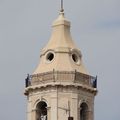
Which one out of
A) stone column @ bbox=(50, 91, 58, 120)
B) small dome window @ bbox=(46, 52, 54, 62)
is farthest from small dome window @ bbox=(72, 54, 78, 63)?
stone column @ bbox=(50, 91, 58, 120)

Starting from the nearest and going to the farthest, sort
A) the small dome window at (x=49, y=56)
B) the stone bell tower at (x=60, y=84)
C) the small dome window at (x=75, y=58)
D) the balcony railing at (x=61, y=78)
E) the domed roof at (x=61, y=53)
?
1. the stone bell tower at (x=60, y=84)
2. the balcony railing at (x=61, y=78)
3. the domed roof at (x=61, y=53)
4. the small dome window at (x=49, y=56)
5. the small dome window at (x=75, y=58)

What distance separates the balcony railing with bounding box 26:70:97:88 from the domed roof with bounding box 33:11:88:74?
18.3 inches

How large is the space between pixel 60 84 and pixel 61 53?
3599 millimetres

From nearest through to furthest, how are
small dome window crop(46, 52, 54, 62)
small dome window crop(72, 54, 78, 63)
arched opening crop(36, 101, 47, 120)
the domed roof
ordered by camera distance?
arched opening crop(36, 101, 47, 120) < the domed roof < small dome window crop(46, 52, 54, 62) < small dome window crop(72, 54, 78, 63)

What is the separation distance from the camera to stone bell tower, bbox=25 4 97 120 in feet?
394

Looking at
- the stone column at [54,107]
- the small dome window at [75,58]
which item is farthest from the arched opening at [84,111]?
the small dome window at [75,58]

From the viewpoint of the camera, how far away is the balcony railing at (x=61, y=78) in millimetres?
120875

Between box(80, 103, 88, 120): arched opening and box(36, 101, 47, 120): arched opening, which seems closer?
box(36, 101, 47, 120): arched opening

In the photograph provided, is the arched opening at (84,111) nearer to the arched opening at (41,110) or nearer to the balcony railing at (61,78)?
the balcony railing at (61,78)

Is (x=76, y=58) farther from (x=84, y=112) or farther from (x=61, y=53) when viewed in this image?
(x=84, y=112)

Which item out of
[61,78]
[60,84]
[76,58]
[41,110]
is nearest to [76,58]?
[76,58]

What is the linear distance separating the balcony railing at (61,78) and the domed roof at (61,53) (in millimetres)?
464

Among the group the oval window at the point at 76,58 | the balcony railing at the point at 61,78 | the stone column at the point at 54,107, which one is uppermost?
the oval window at the point at 76,58

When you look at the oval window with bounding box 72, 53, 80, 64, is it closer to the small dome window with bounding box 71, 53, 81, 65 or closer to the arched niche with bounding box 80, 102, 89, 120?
the small dome window with bounding box 71, 53, 81, 65
